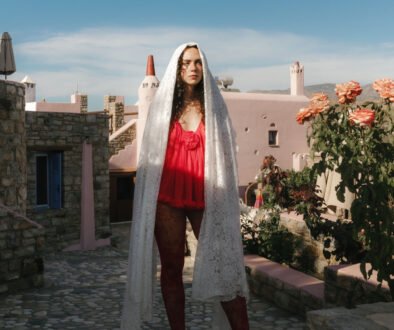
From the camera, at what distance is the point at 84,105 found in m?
22.1

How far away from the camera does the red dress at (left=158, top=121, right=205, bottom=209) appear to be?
3018 millimetres

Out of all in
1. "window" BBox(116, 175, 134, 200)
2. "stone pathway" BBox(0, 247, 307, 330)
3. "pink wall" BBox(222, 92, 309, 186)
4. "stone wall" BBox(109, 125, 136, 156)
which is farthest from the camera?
"pink wall" BBox(222, 92, 309, 186)

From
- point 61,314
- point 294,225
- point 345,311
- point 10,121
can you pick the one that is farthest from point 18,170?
point 345,311

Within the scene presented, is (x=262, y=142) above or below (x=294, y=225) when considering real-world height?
above

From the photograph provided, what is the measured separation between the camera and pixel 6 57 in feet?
31.2

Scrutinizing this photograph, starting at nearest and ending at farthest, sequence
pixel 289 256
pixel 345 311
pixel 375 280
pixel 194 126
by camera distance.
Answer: pixel 345 311
pixel 194 126
pixel 375 280
pixel 289 256

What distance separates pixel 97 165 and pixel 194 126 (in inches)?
344

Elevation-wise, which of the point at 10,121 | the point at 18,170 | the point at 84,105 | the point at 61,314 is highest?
the point at 84,105

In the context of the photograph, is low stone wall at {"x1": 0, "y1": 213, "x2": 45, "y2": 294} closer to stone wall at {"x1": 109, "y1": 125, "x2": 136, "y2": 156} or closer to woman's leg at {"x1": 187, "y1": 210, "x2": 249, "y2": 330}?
woman's leg at {"x1": 187, "y1": 210, "x2": 249, "y2": 330}

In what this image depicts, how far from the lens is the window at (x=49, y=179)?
11.2 m

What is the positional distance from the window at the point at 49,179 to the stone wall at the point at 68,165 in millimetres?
105

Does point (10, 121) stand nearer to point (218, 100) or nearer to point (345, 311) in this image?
point (218, 100)

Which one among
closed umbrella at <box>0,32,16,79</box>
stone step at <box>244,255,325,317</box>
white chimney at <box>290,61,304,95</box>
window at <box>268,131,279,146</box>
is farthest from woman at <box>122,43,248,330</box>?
white chimney at <box>290,61,304,95</box>

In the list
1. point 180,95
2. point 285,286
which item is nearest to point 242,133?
point 285,286
